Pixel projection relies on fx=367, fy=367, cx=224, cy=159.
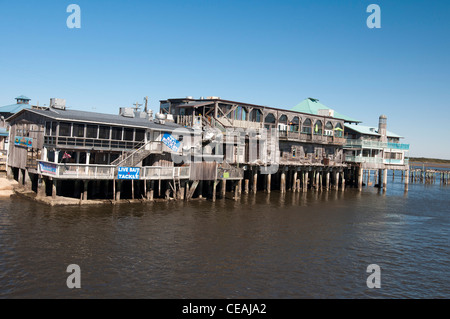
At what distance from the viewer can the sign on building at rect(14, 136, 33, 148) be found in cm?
3797

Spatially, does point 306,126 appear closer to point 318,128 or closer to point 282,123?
point 318,128

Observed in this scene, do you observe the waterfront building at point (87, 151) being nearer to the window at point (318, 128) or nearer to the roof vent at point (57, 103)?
the roof vent at point (57, 103)

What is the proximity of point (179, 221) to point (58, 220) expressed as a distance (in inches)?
370

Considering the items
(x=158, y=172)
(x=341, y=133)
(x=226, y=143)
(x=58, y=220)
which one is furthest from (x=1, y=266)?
(x=341, y=133)

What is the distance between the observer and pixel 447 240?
30.5 meters

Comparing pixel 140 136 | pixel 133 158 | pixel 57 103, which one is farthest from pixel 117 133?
pixel 57 103

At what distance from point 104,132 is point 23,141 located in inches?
396

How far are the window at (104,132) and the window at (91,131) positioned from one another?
450mm

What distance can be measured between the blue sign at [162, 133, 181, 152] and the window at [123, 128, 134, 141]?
347 centimetres

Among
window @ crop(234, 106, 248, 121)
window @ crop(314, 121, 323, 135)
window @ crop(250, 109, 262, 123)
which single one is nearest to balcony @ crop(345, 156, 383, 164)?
window @ crop(314, 121, 323, 135)

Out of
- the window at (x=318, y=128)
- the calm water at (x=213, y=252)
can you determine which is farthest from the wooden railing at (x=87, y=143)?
the window at (x=318, y=128)

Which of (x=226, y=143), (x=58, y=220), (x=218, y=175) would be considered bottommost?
(x=58, y=220)

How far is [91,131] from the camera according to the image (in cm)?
3575

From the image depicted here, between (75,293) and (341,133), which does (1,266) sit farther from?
(341,133)
